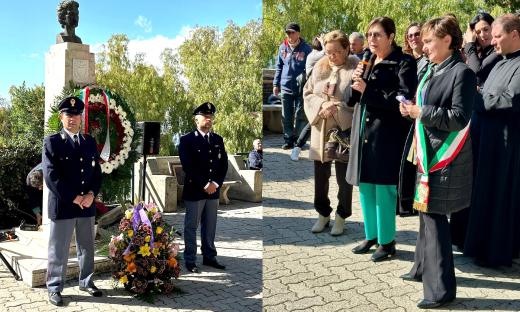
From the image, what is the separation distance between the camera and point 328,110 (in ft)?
6.84

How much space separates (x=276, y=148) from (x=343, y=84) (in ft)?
1.22

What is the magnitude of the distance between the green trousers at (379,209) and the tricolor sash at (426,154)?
4.4 inches

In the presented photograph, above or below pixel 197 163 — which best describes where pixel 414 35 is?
above

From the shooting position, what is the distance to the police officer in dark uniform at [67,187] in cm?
503

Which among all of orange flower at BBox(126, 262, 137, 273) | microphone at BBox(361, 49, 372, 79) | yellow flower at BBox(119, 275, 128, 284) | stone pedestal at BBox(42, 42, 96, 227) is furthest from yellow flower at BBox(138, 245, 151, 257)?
microphone at BBox(361, 49, 372, 79)

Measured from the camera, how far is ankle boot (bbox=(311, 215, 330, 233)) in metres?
2.01

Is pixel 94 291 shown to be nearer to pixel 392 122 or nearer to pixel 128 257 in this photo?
pixel 128 257

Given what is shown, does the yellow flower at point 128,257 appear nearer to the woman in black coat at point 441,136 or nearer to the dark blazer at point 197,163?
A: the dark blazer at point 197,163

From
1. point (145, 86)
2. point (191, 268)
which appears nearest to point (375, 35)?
point (191, 268)

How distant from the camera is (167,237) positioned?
5383 mm

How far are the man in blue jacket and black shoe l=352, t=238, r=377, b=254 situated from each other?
424mm

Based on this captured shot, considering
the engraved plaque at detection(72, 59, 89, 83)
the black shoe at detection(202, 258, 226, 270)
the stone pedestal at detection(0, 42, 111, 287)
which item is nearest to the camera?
the stone pedestal at detection(0, 42, 111, 287)

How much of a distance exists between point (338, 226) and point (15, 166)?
739 centimetres

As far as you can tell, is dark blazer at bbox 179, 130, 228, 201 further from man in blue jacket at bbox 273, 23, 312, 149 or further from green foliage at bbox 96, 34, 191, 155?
green foliage at bbox 96, 34, 191, 155
